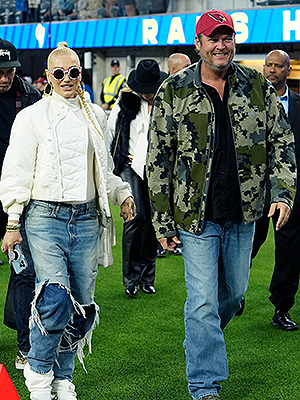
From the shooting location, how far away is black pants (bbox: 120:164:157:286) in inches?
249

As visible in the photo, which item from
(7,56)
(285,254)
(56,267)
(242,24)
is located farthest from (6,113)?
(242,24)

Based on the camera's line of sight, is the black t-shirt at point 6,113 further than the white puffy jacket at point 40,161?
Yes

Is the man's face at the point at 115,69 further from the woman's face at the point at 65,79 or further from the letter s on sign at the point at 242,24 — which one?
the woman's face at the point at 65,79

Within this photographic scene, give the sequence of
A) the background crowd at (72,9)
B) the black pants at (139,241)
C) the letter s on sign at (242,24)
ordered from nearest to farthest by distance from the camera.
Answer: the black pants at (139,241)
the letter s on sign at (242,24)
the background crowd at (72,9)

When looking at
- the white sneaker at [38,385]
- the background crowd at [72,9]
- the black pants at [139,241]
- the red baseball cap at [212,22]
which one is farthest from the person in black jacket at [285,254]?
the background crowd at [72,9]

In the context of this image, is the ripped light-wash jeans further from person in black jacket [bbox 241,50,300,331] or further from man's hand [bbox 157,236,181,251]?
person in black jacket [bbox 241,50,300,331]

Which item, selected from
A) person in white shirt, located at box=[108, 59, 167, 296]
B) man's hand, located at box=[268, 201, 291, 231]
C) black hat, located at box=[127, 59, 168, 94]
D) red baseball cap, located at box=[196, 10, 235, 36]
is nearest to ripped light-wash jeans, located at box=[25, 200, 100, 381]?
man's hand, located at box=[268, 201, 291, 231]

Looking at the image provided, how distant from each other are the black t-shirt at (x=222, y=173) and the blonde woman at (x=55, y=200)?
60cm

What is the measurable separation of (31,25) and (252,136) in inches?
889

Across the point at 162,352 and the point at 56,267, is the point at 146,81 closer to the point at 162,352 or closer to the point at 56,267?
the point at 162,352

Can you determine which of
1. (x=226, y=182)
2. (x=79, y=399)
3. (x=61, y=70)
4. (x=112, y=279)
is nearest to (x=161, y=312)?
(x=112, y=279)

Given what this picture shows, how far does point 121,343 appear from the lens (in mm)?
4992

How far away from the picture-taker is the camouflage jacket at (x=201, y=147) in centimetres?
369

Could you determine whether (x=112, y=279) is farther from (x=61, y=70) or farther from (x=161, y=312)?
(x=61, y=70)
